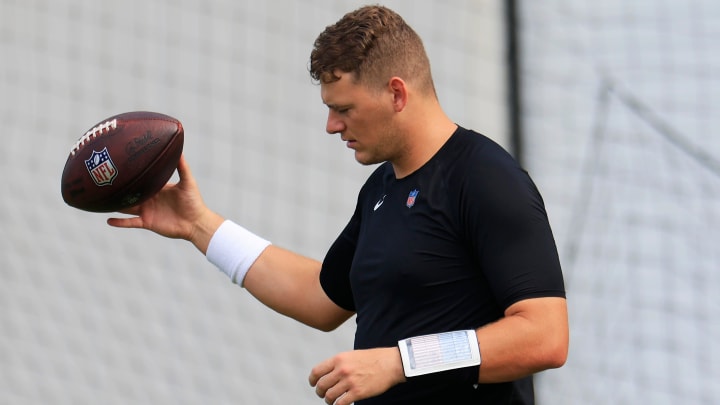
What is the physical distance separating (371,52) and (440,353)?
55cm

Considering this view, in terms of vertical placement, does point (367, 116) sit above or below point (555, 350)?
above

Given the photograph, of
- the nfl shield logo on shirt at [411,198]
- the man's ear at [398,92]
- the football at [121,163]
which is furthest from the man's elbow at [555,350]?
the football at [121,163]

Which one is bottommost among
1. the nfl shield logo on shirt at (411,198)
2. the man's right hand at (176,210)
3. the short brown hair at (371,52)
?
the man's right hand at (176,210)

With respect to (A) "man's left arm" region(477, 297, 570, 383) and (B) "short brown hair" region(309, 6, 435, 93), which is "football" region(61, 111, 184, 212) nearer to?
(B) "short brown hair" region(309, 6, 435, 93)

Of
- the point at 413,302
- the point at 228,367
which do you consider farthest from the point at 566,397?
the point at 413,302

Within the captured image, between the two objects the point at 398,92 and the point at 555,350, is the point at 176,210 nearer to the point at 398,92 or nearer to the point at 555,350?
the point at 398,92

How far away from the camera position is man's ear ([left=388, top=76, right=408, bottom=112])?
1.94 m

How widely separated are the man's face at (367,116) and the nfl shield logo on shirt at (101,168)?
53 centimetres

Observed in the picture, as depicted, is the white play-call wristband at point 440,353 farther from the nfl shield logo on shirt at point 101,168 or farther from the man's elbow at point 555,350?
the nfl shield logo on shirt at point 101,168

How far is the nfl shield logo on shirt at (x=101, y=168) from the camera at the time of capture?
7.35 ft

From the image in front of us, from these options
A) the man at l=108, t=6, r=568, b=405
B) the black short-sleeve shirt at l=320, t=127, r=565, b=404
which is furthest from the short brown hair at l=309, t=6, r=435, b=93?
the black short-sleeve shirt at l=320, t=127, r=565, b=404

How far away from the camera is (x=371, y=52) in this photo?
194 centimetres

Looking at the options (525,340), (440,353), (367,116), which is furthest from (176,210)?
(525,340)

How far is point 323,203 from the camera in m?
3.65
